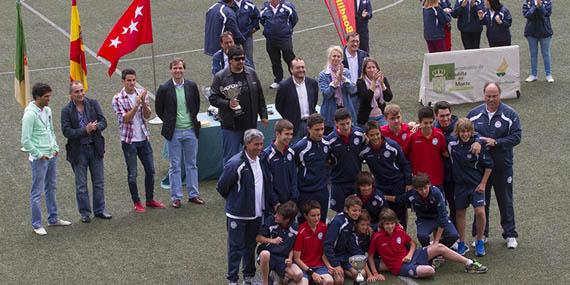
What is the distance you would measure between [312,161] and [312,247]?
1053 mm

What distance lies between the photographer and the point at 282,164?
1316 centimetres

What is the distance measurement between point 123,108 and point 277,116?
2.45m

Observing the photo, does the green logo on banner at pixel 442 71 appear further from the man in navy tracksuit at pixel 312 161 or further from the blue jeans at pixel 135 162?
the man in navy tracksuit at pixel 312 161

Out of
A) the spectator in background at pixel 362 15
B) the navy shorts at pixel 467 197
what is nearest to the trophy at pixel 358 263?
the navy shorts at pixel 467 197

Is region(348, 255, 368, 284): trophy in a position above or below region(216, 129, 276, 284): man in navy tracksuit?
below

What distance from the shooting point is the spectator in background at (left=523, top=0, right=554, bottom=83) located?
20.8m

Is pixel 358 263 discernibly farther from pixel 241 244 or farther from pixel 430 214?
pixel 241 244

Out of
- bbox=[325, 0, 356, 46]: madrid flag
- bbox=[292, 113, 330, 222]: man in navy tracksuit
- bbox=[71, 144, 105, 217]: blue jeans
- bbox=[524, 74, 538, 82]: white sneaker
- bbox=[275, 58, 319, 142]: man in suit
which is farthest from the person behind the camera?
bbox=[524, 74, 538, 82]: white sneaker

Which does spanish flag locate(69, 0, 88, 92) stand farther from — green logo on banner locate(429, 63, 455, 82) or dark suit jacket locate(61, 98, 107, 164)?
green logo on banner locate(429, 63, 455, 82)

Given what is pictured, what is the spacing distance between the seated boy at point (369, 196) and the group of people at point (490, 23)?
804 centimetres

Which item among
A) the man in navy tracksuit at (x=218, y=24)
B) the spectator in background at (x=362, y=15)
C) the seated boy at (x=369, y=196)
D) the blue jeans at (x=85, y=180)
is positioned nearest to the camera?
the seated boy at (x=369, y=196)

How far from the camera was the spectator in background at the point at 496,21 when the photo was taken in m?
20.7

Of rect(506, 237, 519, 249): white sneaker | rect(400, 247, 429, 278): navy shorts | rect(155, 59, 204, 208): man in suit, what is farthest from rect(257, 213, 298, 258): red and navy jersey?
rect(155, 59, 204, 208): man in suit

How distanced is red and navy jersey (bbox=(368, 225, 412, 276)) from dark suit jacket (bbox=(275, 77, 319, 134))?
10.2 ft
